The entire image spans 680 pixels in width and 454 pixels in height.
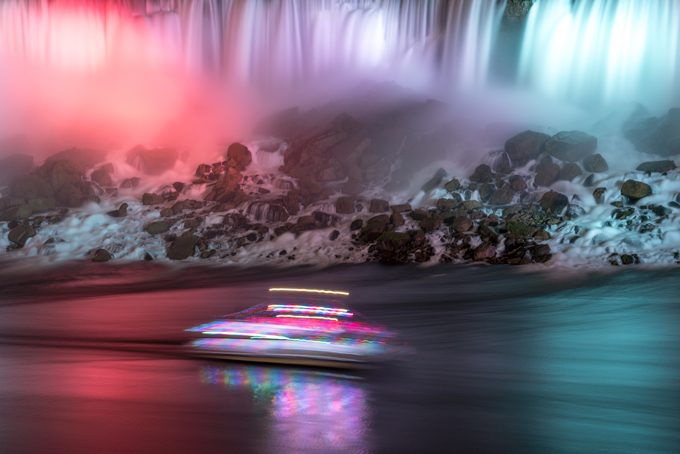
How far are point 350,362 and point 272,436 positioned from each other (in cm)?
174

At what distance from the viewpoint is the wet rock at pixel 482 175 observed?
17212 millimetres

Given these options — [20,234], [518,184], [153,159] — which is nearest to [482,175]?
[518,184]

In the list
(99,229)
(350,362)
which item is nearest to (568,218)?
(350,362)

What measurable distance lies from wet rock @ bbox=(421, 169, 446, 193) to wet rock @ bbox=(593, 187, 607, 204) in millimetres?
4093

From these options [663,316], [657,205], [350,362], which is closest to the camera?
[350,362]

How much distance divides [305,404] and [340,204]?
1229 centimetres

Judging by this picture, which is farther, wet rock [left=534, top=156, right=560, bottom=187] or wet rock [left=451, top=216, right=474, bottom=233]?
wet rock [left=534, top=156, right=560, bottom=187]

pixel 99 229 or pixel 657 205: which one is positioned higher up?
pixel 657 205

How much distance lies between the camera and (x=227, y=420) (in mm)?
4855

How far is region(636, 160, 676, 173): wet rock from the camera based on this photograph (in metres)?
15.4

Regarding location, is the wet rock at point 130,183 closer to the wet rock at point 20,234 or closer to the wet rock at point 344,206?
the wet rock at point 20,234

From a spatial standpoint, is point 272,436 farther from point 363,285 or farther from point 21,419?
point 363,285

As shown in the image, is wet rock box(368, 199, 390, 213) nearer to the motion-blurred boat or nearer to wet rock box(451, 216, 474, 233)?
wet rock box(451, 216, 474, 233)

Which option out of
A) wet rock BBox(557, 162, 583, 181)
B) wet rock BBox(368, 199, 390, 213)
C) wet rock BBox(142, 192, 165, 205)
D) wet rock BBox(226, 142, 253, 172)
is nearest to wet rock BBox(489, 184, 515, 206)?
wet rock BBox(557, 162, 583, 181)
